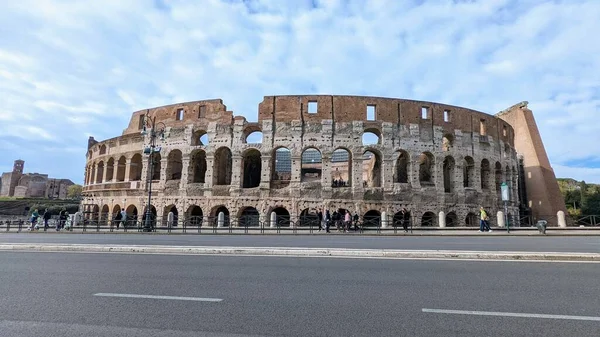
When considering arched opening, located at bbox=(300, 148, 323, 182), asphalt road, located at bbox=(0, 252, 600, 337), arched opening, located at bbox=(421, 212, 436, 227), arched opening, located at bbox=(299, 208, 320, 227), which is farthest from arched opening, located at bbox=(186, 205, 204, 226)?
asphalt road, located at bbox=(0, 252, 600, 337)

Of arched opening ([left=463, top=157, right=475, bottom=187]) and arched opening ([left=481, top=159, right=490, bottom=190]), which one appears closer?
arched opening ([left=463, top=157, right=475, bottom=187])

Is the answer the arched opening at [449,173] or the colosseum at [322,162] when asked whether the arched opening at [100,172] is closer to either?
the colosseum at [322,162]

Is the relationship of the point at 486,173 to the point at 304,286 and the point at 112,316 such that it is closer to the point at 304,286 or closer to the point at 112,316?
the point at 304,286

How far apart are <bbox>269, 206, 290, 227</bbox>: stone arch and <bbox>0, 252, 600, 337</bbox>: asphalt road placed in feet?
62.0

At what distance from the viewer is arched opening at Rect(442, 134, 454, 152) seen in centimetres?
3106

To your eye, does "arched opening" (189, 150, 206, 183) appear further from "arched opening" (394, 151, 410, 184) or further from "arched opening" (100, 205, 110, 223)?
"arched opening" (394, 151, 410, 184)

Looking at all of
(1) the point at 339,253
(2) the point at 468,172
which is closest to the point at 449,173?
(2) the point at 468,172

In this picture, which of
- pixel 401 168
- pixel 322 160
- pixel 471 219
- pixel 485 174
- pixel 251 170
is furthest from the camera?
pixel 251 170

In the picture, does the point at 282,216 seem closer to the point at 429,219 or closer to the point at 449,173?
the point at 429,219

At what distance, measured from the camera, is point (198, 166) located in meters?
32.8

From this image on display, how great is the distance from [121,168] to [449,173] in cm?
3151

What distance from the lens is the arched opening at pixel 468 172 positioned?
103 feet

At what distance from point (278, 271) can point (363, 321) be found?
2.98m

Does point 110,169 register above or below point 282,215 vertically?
above
